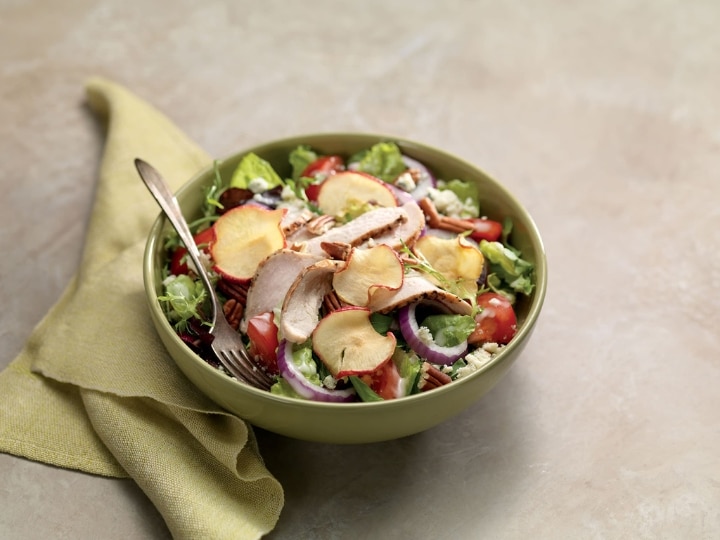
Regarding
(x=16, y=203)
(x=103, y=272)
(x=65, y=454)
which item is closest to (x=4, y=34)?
(x=16, y=203)

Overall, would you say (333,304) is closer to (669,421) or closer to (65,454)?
(65,454)

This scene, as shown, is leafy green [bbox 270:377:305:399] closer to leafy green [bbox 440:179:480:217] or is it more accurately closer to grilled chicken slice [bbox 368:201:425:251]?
grilled chicken slice [bbox 368:201:425:251]

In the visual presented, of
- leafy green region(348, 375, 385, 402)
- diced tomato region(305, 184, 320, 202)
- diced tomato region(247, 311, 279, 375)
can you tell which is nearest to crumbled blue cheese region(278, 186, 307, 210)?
diced tomato region(305, 184, 320, 202)

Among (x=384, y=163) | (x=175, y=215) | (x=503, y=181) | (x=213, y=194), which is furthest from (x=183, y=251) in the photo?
(x=503, y=181)

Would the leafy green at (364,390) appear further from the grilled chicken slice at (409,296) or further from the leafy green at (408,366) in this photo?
the grilled chicken slice at (409,296)

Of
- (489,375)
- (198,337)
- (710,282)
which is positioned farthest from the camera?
(710,282)

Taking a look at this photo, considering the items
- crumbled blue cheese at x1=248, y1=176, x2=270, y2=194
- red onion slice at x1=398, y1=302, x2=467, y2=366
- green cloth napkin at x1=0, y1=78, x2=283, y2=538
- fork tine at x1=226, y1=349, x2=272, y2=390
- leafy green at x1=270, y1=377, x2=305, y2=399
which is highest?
A: crumbled blue cheese at x1=248, y1=176, x2=270, y2=194

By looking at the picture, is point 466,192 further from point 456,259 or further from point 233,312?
point 233,312
